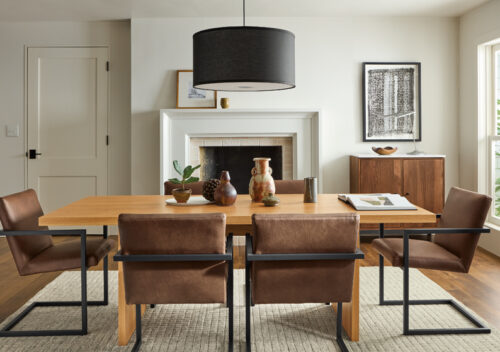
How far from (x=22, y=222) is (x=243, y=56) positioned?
1.47 meters

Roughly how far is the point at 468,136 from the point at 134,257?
4.06 metres

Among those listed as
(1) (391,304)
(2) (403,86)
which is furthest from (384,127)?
(1) (391,304)

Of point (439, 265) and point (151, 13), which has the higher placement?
point (151, 13)

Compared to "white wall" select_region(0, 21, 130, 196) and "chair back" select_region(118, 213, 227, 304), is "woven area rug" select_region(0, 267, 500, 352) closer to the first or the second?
"chair back" select_region(118, 213, 227, 304)

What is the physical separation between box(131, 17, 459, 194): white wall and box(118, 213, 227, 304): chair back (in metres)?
3.13

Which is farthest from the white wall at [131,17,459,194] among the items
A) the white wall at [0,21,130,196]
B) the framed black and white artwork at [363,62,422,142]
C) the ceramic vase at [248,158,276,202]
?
the ceramic vase at [248,158,276,202]

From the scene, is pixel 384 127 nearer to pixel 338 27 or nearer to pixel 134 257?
pixel 338 27

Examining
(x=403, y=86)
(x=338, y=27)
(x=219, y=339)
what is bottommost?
(x=219, y=339)

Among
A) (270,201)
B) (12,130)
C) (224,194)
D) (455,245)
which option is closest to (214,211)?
(224,194)

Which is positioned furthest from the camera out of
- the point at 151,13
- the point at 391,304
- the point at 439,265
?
the point at 151,13

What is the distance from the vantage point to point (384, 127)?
510 cm

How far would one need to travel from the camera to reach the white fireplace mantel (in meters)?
5.05

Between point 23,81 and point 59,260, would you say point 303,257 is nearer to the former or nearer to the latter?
point 59,260

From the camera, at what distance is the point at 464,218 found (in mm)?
2586
